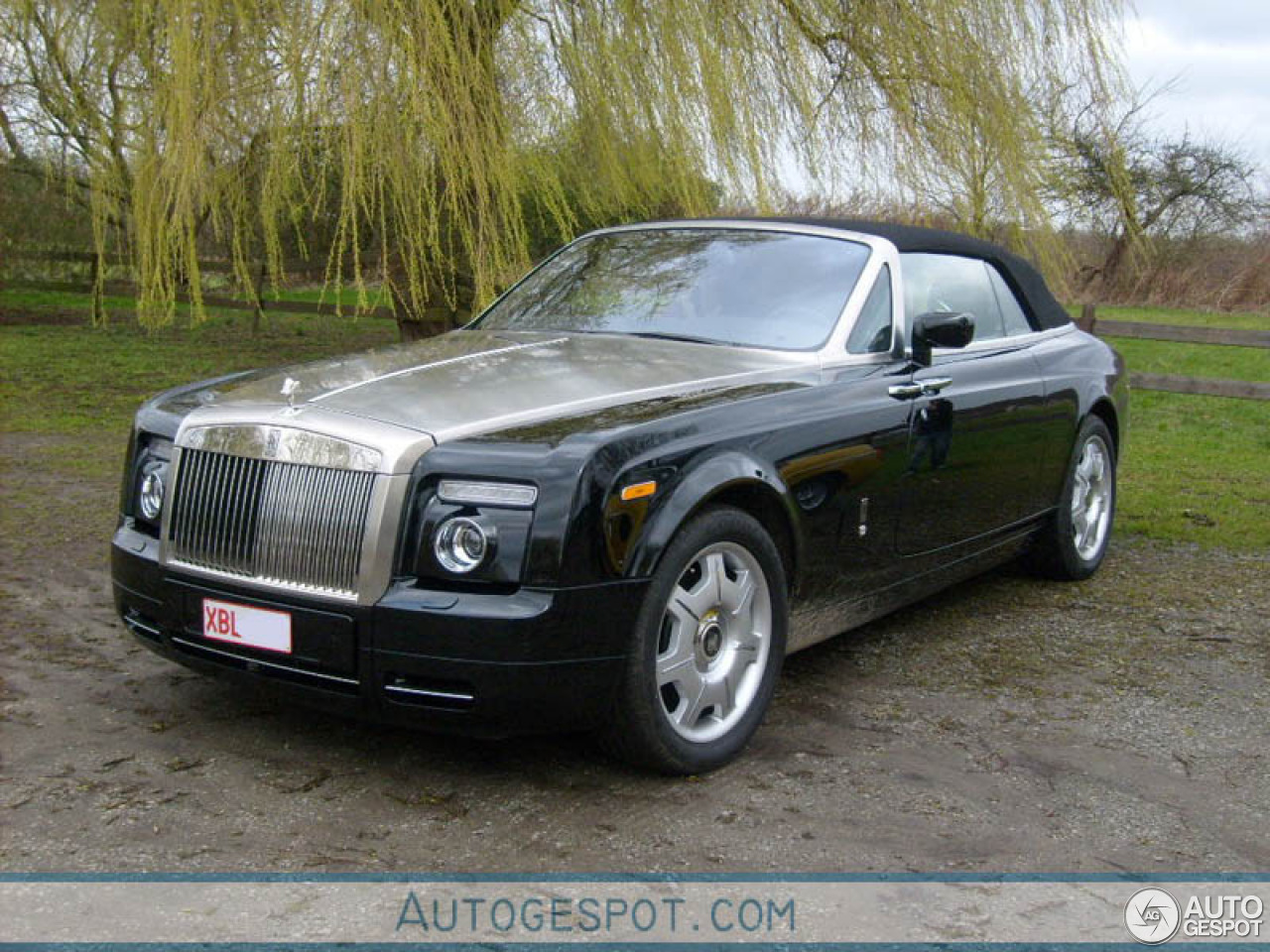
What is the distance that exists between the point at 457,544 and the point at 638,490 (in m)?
0.50

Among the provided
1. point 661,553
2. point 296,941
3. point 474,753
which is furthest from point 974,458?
point 296,941

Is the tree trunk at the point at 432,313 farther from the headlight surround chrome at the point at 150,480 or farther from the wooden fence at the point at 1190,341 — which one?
the wooden fence at the point at 1190,341

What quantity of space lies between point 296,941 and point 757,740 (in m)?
1.72

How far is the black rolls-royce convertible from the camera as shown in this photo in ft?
11.3

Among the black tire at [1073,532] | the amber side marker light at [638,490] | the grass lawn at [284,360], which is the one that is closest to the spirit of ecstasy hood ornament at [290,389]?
the amber side marker light at [638,490]

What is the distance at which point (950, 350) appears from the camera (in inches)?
207

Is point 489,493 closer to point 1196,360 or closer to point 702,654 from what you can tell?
point 702,654

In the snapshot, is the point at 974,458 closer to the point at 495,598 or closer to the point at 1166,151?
the point at 495,598

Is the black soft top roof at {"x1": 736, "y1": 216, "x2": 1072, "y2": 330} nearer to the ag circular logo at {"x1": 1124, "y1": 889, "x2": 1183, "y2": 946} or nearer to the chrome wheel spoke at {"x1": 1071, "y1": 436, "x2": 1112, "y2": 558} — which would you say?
the chrome wheel spoke at {"x1": 1071, "y1": 436, "x2": 1112, "y2": 558}

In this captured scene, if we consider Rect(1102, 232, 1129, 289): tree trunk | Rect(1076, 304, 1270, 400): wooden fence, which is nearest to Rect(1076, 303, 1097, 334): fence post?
Rect(1076, 304, 1270, 400): wooden fence

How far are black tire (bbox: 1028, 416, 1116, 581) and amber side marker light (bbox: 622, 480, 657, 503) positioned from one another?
3.05 meters

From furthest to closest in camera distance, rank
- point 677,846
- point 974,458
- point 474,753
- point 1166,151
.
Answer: point 1166,151 → point 974,458 → point 474,753 → point 677,846

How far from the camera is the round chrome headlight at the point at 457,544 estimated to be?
344 centimetres

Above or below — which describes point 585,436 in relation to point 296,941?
above
